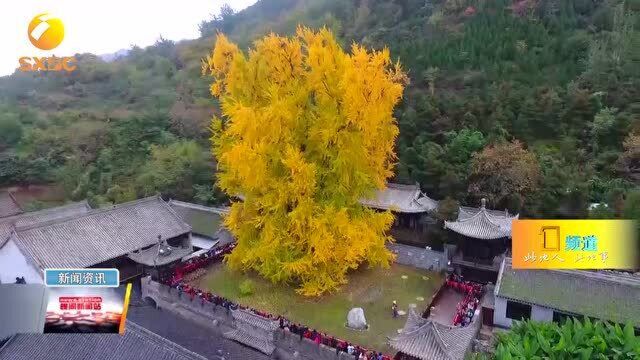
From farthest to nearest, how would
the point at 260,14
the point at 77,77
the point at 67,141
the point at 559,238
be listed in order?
the point at 260,14
the point at 77,77
the point at 67,141
the point at 559,238

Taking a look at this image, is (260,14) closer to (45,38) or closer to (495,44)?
(495,44)

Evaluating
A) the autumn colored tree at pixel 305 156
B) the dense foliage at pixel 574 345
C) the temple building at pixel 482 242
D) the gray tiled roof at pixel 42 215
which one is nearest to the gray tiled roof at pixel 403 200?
the temple building at pixel 482 242

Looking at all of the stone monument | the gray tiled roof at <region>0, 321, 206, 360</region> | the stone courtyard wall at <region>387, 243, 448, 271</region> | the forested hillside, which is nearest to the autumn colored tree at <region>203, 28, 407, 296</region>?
the stone monument

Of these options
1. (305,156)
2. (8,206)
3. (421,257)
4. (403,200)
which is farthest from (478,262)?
(8,206)

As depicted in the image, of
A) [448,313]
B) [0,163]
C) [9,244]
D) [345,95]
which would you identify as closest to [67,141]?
[0,163]

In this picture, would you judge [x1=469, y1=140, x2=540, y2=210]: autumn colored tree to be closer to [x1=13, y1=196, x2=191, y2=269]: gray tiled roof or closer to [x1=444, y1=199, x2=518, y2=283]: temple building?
[x1=444, y1=199, x2=518, y2=283]: temple building

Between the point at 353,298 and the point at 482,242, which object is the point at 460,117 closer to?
the point at 482,242
